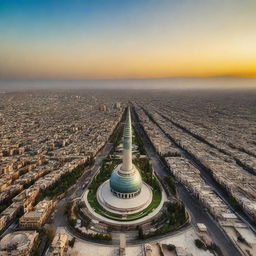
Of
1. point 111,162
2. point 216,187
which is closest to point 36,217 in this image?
point 111,162

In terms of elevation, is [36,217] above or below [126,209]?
above

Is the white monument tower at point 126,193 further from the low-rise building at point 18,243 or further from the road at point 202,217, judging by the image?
the low-rise building at point 18,243

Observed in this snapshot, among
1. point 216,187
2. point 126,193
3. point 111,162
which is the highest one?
point 126,193

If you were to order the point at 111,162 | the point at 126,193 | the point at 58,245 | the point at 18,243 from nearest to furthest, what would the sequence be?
the point at 58,245 → the point at 18,243 → the point at 126,193 → the point at 111,162

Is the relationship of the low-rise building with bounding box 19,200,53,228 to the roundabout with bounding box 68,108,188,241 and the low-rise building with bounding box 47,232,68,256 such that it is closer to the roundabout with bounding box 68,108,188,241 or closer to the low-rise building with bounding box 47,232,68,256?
the roundabout with bounding box 68,108,188,241

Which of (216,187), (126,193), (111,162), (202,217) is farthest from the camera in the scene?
(111,162)

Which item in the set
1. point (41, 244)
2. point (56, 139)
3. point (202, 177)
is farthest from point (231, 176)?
point (56, 139)

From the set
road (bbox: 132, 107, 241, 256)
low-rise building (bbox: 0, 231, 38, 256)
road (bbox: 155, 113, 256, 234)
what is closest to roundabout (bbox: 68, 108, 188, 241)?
road (bbox: 132, 107, 241, 256)

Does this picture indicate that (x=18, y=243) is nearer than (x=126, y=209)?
Yes

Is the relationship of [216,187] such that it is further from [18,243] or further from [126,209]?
[18,243]

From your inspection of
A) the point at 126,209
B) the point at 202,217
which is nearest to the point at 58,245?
the point at 126,209

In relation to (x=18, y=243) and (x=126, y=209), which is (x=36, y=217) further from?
(x=126, y=209)

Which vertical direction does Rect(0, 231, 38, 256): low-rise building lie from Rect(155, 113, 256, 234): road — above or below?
above
